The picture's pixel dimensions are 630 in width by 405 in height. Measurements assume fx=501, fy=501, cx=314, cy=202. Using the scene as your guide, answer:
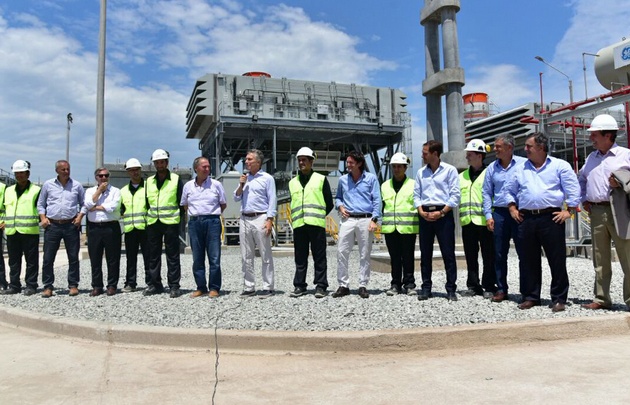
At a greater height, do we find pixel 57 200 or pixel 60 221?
pixel 57 200

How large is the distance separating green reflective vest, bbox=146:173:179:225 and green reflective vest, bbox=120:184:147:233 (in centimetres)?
15

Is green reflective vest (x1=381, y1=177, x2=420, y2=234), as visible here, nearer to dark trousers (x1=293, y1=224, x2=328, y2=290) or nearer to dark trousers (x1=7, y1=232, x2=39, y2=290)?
dark trousers (x1=293, y1=224, x2=328, y2=290)

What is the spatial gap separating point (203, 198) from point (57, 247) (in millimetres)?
2398

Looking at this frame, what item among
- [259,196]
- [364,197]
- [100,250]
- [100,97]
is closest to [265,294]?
[259,196]

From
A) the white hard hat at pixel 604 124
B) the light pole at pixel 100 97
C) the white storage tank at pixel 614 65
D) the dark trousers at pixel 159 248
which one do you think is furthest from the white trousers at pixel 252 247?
the white storage tank at pixel 614 65

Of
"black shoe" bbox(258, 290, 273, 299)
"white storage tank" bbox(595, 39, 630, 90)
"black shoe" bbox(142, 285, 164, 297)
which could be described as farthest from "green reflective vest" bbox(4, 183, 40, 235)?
"white storage tank" bbox(595, 39, 630, 90)

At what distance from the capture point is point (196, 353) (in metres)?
4.57

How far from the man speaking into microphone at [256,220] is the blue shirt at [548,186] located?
309 centimetres

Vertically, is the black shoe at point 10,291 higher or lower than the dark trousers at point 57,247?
lower

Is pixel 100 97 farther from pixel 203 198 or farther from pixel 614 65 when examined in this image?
pixel 614 65

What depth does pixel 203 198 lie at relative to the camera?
22.4 ft

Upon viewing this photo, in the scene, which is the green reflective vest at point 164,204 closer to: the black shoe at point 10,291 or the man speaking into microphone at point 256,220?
the man speaking into microphone at point 256,220

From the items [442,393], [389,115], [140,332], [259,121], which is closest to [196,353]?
[140,332]

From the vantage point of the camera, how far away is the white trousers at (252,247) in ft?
21.6
